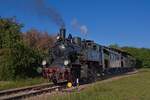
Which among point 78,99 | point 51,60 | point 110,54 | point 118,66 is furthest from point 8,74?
point 118,66

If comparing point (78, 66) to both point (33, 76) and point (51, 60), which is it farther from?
point (33, 76)

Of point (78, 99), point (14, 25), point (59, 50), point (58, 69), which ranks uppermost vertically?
point (14, 25)

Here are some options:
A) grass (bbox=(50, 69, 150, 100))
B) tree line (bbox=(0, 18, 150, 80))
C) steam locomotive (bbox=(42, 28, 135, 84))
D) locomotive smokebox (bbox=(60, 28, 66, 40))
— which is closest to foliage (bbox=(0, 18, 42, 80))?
tree line (bbox=(0, 18, 150, 80))

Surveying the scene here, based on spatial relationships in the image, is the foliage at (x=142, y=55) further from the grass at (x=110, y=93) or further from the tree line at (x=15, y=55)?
the grass at (x=110, y=93)

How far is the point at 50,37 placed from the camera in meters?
62.1

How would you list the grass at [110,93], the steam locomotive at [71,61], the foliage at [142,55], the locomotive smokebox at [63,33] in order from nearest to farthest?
the grass at [110,93] < the steam locomotive at [71,61] < the locomotive smokebox at [63,33] < the foliage at [142,55]

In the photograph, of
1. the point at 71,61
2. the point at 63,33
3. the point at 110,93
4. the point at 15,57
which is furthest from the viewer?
the point at 15,57

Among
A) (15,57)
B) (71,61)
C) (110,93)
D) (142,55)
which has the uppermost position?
(142,55)

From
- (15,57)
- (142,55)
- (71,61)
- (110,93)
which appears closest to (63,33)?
(71,61)

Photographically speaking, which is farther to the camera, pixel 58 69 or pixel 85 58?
pixel 85 58

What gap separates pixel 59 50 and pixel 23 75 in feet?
24.8

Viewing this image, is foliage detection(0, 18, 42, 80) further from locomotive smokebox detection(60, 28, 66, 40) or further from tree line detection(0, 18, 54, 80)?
locomotive smokebox detection(60, 28, 66, 40)

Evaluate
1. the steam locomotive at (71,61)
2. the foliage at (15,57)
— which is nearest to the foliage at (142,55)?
the foliage at (15,57)

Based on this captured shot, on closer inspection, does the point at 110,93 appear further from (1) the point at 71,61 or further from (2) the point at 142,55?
(2) the point at 142,55
